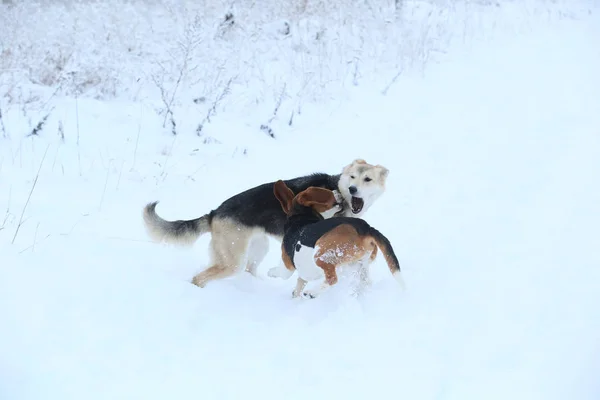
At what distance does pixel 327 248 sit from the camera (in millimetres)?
3289

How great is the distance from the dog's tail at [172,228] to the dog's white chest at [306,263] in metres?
1.11

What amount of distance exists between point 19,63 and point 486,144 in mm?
6585

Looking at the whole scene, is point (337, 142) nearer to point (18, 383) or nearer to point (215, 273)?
point (215, 273)

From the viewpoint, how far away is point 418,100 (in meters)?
8.14

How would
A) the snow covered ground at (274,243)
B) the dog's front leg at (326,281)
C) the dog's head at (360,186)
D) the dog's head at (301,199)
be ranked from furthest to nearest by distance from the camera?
the dog's head at (360,186), the dog's head at (301,199), the dog's front leg at (326,281), the snow covered ground at (274,243)

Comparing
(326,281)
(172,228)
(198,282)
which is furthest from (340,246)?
(172,228)

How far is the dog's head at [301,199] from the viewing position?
3842mm

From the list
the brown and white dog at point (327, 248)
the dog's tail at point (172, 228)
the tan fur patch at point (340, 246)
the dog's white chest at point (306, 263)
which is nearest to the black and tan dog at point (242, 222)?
the dog's tail at point (172, 228)

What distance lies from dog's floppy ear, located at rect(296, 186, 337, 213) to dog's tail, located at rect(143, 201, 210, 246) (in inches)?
36.7

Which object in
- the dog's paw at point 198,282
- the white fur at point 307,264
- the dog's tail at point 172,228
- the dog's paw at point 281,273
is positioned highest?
the dog's tail at point 172,228

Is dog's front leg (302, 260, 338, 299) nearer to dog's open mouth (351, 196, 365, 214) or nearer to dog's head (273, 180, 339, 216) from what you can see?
dog's head (273, 180, 339, 216)

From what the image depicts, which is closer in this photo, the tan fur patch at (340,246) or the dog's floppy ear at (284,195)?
the tan fur patch at (340,246)

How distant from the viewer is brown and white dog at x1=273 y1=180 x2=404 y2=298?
10.8 ft

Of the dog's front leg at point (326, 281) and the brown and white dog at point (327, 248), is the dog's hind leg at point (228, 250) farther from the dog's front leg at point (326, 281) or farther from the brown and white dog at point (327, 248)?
the dog's front leg at point (326, 281)
